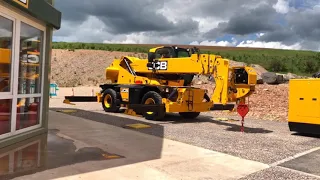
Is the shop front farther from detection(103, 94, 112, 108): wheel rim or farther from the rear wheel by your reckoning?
detection(103, 94, 112, 108): wheel rim

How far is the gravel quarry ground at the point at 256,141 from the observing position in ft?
23.5

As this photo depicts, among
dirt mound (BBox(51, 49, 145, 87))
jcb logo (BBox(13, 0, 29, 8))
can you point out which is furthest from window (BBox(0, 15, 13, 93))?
dirt mound (BBox(51, 49, 145, 87))

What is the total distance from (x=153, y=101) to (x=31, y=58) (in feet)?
20.2

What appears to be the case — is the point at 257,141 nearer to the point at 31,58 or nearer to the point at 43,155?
the point at 43,155

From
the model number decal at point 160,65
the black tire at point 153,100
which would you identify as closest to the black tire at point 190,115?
the black tire at point 153,100

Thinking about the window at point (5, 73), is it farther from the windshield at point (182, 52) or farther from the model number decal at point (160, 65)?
the windshield at point (182, 52)

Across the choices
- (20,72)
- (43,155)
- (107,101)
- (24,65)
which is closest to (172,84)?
(107,101)

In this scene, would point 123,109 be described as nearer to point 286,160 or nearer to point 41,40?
point 41,40

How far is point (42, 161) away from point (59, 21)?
14.6 feet

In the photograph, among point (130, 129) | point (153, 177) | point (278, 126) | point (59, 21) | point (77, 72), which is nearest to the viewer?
point (153, 177)

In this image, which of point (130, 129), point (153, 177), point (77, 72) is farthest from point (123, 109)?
point (77, 72)

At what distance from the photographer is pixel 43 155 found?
7.01 metres

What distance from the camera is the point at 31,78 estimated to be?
8.74 m

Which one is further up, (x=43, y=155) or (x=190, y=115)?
(x=190, y=115)
